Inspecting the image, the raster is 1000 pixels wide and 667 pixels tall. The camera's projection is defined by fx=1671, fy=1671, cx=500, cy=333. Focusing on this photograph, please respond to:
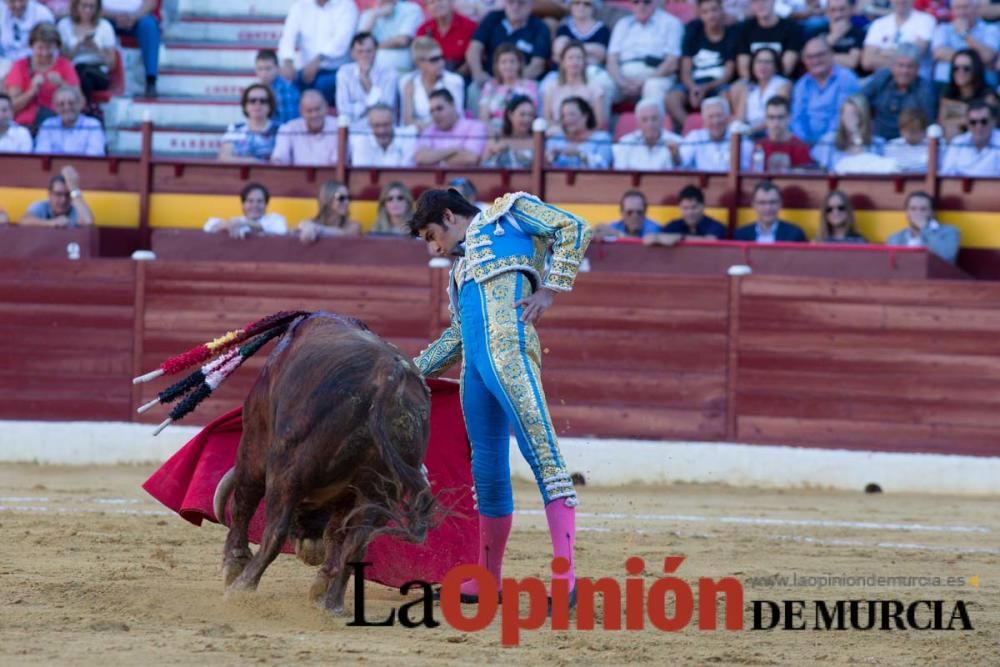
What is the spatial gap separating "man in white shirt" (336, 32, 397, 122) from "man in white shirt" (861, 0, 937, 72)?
2652 millimetres

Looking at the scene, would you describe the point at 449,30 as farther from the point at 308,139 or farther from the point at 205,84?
the point at 205,84

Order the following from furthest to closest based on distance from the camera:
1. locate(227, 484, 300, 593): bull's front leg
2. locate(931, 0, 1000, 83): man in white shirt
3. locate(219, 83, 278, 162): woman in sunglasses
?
locate(219, 83, 278, 162): woman in sunglasses → locate(931, 0, 1000, 83): man in white shirt → locate(227, 484, 300, 593): bull's front leg

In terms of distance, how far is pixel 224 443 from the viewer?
4.82 m

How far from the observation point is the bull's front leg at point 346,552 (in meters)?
3.95

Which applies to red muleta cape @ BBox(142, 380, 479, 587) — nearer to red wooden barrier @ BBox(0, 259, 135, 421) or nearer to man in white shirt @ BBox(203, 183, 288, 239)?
man in white shirt @ BBox(203, 183, 288, 239)

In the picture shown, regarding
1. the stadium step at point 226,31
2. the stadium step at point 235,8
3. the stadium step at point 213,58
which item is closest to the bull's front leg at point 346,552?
the stadium step at point 213,58

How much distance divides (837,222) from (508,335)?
4.32m

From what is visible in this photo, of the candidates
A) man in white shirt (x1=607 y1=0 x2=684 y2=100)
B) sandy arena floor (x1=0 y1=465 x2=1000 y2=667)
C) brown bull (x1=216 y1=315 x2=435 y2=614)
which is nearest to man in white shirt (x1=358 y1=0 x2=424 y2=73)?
man in white shirt (x1=607 y1=0 x2=684 y2=100)

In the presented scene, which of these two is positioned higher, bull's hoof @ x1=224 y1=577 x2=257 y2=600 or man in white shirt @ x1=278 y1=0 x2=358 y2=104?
man in white shirt @ x1=278 y1=0 x2=358 y2=104

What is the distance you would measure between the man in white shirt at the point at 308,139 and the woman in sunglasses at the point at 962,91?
3.23 meters

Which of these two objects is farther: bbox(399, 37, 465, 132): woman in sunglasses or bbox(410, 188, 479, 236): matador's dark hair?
bbox(399, 37, 465, 132): woman in sunglasses

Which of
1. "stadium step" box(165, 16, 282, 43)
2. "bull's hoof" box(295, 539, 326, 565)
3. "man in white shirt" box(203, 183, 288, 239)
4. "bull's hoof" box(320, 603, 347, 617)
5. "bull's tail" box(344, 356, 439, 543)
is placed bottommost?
"bull's hoof" box(320, 603, 347, 617)

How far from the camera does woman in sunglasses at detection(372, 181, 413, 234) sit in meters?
8.45

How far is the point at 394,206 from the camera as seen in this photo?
850cm
